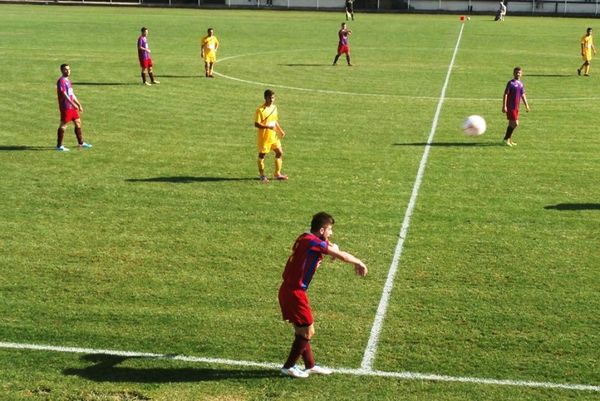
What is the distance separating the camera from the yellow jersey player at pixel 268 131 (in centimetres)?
1822

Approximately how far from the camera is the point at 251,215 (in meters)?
16.4

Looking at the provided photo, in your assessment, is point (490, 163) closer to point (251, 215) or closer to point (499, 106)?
point (251, 215)

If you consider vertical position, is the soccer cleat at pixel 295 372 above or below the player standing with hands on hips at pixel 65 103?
below

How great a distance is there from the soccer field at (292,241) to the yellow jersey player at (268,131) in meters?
0.55

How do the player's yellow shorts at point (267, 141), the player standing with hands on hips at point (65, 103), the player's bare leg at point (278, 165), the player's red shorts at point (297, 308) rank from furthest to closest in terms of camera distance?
the player standing with hands on hips at point (65, 103) → the player's bare leg at point (278, 165) → the player's yellow shorts at point (267, 141) → the player's red shorts at point (297, 308)

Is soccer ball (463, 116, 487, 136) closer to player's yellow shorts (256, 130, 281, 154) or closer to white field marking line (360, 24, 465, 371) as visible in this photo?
white field marking line (360, 24, 465, 371)

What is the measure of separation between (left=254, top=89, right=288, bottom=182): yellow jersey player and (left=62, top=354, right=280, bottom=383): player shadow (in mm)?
8593

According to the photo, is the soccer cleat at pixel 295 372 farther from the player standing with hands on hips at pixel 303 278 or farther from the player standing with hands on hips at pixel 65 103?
the player standing with hands on hips at pixel 65 103

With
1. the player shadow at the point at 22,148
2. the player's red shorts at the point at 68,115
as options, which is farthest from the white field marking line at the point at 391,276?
the player shadow at the point at 22,148

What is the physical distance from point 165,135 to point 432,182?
856 centimetres

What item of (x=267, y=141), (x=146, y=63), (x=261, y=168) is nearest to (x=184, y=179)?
(x=261, y=168)

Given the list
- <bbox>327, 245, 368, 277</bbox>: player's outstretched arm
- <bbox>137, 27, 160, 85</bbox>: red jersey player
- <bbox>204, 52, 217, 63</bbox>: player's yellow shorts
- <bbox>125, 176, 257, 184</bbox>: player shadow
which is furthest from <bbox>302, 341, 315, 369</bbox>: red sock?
<bbox>204, 52, 217, 63</bbox>: player's yellow shorts

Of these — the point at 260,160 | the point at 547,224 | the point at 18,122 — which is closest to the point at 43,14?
the point at 18,122

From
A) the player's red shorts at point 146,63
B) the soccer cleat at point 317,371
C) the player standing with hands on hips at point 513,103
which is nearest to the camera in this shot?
the soccer cleat at point 317,371
